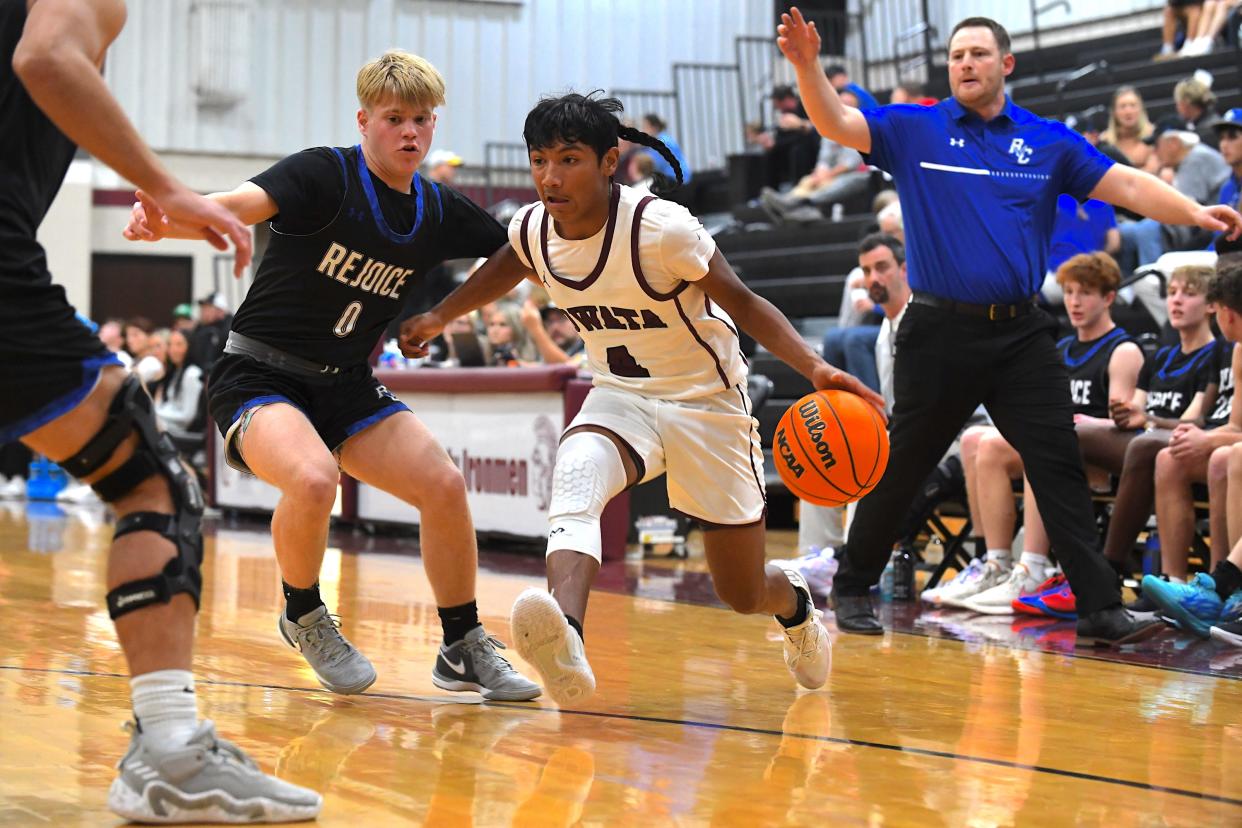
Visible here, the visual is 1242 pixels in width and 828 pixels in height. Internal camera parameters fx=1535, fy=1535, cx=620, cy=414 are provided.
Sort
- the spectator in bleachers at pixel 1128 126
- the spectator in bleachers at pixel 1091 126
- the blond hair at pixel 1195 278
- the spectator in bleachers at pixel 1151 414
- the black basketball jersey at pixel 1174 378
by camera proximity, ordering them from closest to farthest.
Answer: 1. the spectator in bleachers at pixel 1151 414
2. the blond hair at pixel 1195 278
3. the black basketball jersey at pixel 1174 378
4. the spectator in bleachers at pixel 1091 126
5. the spectator in bleachers at pixel 1128 126

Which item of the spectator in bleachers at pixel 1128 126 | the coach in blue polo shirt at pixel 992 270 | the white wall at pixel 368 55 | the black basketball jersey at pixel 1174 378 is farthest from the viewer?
the white wall at pixel 368 55

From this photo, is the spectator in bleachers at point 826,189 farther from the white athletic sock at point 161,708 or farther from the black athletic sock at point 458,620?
the white athletic sock at point 161,708

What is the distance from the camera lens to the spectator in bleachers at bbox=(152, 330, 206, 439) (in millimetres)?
13922

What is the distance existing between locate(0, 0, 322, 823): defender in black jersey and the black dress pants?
11.2 feet

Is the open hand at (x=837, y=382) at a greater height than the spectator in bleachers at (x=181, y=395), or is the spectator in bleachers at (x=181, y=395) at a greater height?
the spectator in bleachers at (x=181, y=395)

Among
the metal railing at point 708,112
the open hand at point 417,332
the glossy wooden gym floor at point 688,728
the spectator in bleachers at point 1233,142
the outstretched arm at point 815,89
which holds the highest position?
the metal railing at point 708,112

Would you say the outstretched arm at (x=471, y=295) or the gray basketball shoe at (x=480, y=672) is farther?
the outstretched arm at (x=471, y=295)

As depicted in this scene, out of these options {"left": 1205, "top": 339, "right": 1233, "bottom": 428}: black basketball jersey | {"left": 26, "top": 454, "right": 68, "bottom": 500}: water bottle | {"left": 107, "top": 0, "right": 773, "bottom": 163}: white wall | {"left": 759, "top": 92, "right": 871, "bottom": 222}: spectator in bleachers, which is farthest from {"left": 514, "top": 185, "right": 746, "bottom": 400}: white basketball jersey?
{"left": 107, "top": 0, "right": 773, "bottom": 163}: white wall

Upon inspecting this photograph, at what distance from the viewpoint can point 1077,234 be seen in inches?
365

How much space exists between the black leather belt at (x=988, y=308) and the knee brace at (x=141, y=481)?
3.49 metres

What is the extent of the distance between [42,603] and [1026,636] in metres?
4.13

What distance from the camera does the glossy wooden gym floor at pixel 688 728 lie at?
128 inches

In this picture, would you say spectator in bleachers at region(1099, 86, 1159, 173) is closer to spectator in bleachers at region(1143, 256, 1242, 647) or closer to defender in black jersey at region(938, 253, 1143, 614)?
defender in black jersey at region(938, 253, 1143, 614)

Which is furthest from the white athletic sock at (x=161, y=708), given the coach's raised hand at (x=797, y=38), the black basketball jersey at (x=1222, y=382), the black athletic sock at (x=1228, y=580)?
the black basketball jersey at (x=1222, y=382)
